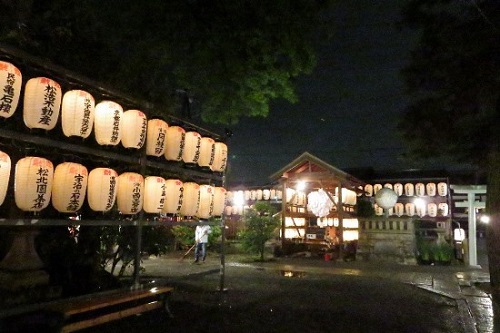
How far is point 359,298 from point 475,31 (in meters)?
8.05

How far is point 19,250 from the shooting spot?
9039mm

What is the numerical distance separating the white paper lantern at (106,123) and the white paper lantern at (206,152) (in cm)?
322

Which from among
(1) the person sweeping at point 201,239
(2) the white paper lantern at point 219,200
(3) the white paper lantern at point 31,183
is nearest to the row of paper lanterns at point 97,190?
(3) the white paper lantern at point 31,183

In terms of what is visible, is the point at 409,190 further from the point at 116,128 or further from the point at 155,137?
the point at 116,128

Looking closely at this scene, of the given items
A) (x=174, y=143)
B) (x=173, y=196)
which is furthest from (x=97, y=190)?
(x=174, y=143)

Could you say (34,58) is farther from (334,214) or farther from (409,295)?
(334,214)

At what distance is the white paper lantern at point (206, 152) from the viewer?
1150cm

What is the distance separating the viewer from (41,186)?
6.84m

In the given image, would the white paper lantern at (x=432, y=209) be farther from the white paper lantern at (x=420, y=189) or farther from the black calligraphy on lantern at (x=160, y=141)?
the black calligraphy on lantern at (x=160, y=141)

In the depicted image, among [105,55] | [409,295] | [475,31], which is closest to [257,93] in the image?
[105,55]

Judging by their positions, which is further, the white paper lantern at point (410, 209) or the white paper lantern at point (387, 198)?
the white paper lantern at point (410, 209)

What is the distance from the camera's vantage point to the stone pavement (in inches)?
436

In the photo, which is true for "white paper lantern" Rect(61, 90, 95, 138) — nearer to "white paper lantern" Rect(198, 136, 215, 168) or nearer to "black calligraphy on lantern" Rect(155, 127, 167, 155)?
"black calligraphy on lantern" Rect(155, 127, 167, 155)

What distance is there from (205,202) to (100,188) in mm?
3900
